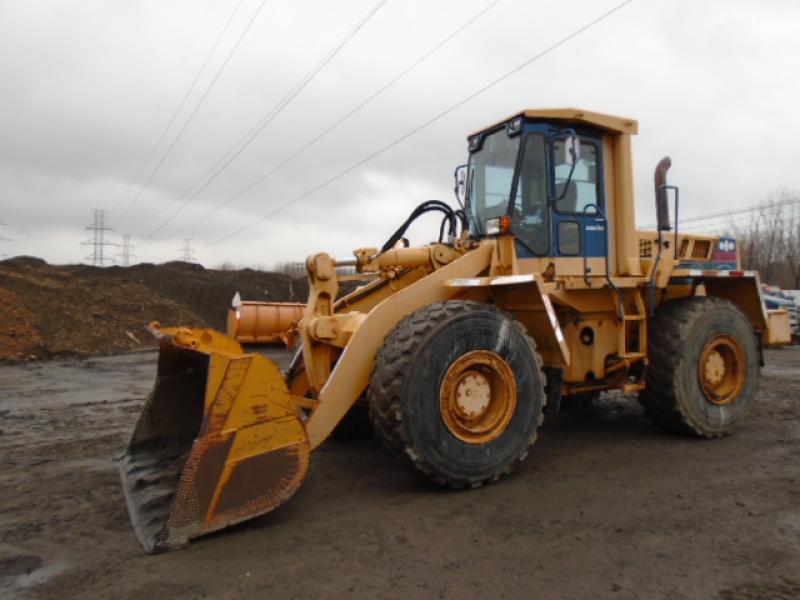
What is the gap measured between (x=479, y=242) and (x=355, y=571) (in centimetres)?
338

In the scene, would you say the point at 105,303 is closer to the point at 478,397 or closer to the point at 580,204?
the point at 580,204

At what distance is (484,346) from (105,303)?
17996mm

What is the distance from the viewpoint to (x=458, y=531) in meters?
3.73

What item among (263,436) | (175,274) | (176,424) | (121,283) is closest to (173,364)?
(176,424)

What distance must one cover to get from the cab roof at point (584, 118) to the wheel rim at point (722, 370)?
7.54 ft

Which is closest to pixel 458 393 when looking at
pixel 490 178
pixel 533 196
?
pixel 533 196

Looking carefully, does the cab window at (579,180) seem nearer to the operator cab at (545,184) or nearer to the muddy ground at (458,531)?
the operator cab at (545,184)

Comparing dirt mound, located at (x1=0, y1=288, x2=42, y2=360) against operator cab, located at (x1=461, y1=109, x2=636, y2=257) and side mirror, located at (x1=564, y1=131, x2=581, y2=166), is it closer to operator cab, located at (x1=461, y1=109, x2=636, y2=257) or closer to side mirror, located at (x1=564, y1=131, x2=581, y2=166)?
operator cab, located at (x1=461, y1=109, x2=636, y2=257)

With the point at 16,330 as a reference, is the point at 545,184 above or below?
above

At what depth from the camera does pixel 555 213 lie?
18.2 feet

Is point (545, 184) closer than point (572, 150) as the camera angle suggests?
No

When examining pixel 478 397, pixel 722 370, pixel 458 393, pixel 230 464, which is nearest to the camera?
pixel 230 464

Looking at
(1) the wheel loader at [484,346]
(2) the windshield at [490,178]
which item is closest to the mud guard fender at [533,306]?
(1) the wheel loader at [484,346]

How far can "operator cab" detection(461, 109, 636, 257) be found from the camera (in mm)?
5504
